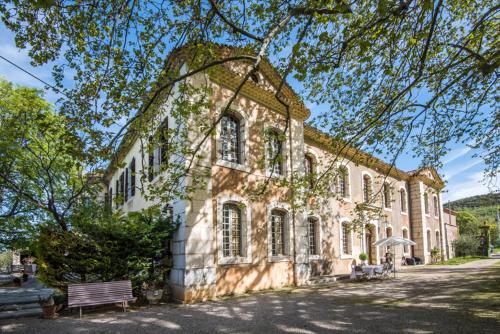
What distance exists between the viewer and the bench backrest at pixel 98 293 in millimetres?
8602

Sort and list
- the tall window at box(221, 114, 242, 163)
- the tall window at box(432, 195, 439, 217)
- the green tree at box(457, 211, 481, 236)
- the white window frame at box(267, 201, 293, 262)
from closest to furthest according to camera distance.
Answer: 1. the tall window at box(221, 114, 242, 163)
2. the white window frame at box(267, 201, 293, 262)
3. the tall window at box(432, 195, 439, 217)
4. the green tree at box(457, 211, 481, 236)

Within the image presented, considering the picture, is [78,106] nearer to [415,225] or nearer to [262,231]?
[262,231]

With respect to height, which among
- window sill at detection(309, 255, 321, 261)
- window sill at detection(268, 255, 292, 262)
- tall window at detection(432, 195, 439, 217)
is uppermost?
tall window at detection(432, 195, 439, 217)

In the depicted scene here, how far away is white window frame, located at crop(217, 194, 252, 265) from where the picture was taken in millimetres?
11500

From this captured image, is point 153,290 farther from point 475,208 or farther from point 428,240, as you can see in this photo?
point 475,208

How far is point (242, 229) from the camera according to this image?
12.5 m

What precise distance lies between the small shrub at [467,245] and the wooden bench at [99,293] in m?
33.4

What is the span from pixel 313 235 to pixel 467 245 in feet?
79.8

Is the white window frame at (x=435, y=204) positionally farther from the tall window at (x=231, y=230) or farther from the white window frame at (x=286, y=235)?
the tall window at (x=231, y=230)

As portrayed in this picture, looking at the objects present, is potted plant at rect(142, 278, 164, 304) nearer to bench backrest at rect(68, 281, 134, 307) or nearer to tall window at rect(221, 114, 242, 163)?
bench backrest at rect(68, 281, 134, 307)

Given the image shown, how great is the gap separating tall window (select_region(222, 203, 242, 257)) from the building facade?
0.03 m

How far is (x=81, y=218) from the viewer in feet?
32.8

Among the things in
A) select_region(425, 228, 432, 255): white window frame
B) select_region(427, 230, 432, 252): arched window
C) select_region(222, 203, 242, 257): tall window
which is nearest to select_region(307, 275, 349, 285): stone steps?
select_region(222, 203, 242, 257): tall window

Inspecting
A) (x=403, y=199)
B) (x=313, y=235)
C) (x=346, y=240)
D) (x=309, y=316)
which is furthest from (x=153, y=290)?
(x=403, y=199)
